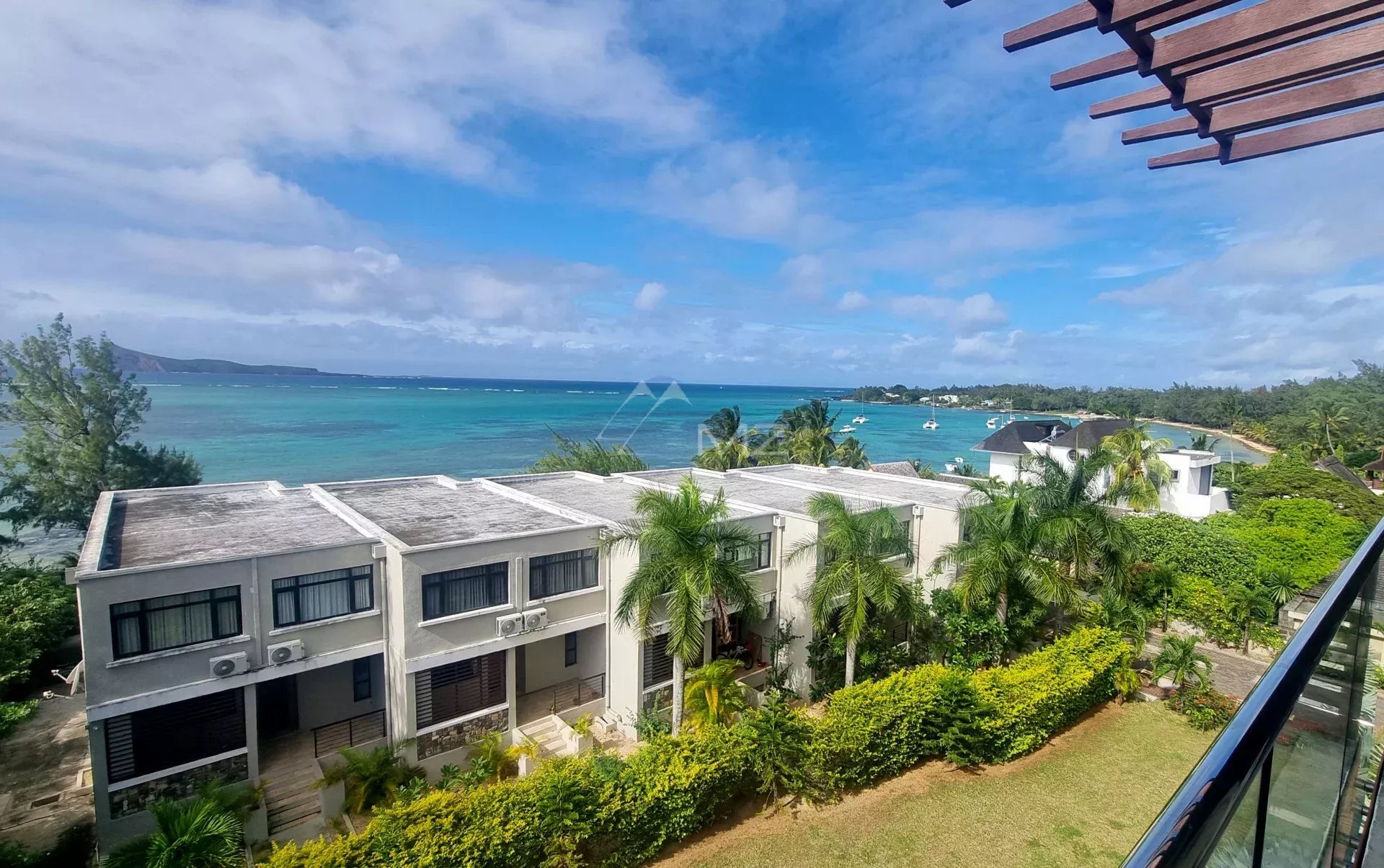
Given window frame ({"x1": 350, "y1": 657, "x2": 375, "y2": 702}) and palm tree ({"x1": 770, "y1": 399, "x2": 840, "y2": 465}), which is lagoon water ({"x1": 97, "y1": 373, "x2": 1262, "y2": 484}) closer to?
palm tree ({"x1": 770, "y1": 399, "x2": 840, "y2": 465})

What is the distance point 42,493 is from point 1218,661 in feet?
135

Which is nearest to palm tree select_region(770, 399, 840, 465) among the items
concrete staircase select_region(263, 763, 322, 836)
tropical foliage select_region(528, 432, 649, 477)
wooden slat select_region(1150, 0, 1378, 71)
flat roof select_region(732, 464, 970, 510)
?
tropical foliage select_region(528, 432, 649, 477)

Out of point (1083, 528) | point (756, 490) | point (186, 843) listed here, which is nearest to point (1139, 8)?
point (186, 843)

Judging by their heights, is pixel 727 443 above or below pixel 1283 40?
below

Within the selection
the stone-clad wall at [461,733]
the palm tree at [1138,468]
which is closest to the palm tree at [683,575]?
the stone-clad wall at [461,733]

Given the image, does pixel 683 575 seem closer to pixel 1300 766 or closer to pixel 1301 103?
pixel 1301 103

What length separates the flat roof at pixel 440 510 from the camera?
47.9 ft

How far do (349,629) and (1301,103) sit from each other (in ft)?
47.6

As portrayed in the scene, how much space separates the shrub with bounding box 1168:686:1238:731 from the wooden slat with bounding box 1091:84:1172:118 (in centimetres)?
1769

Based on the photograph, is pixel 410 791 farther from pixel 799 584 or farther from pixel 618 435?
pixel 618 435

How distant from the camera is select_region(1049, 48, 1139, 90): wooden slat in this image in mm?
2678

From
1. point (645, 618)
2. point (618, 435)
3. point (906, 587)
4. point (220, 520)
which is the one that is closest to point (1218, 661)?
point (906, 587)

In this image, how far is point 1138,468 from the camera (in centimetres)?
3177

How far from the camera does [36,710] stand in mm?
16156
